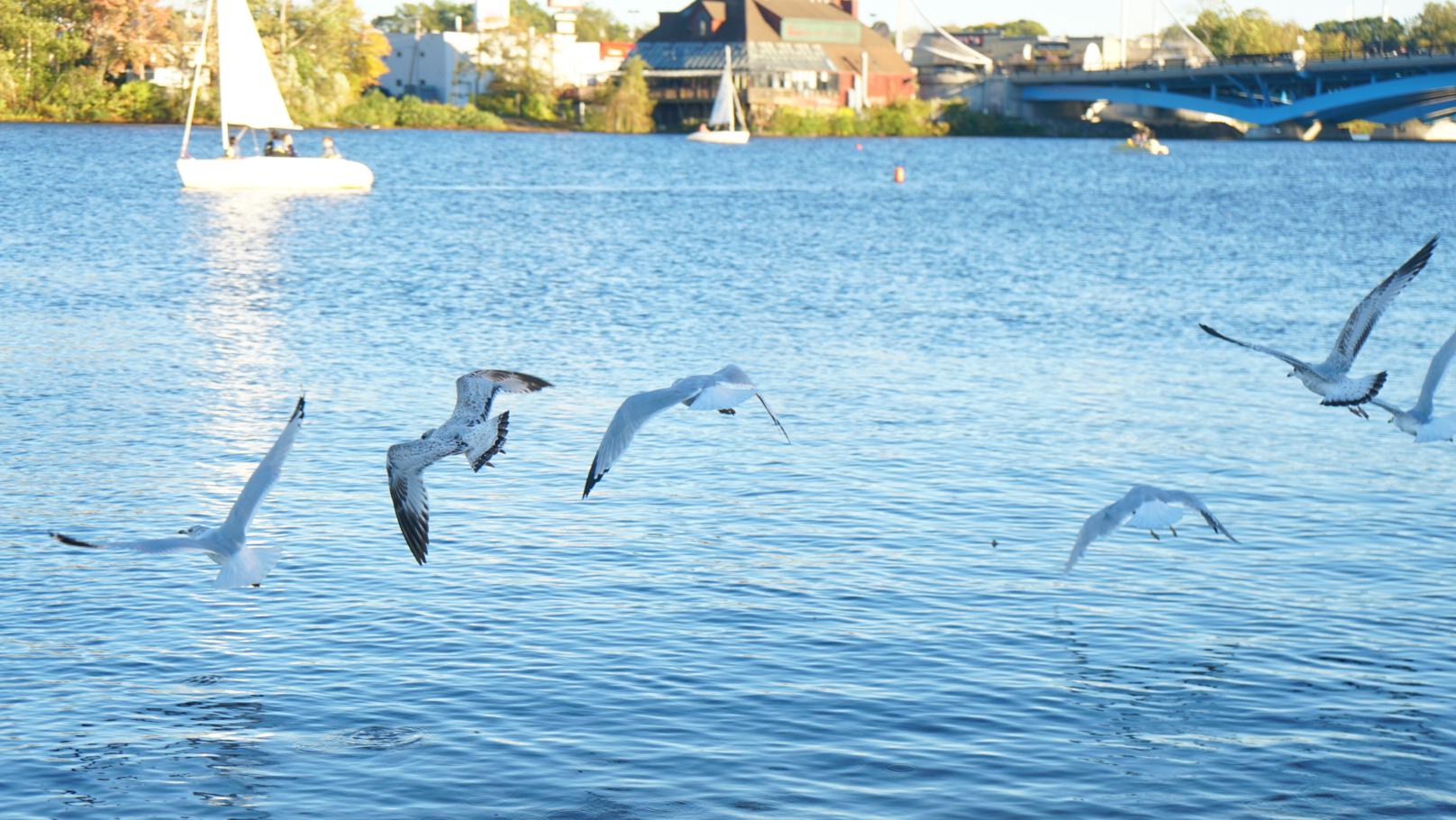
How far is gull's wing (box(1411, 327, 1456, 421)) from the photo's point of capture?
1686 centimetres

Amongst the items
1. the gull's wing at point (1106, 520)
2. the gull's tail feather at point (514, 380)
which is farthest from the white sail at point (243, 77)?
the gull's wing at point (1106, 520)

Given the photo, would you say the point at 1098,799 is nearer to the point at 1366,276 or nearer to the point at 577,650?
the point at 577,650

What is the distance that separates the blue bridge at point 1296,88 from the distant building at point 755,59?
2458 cm

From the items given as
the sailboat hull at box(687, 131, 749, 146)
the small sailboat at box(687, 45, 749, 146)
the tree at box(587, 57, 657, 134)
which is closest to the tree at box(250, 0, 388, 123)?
the tree at box(587, 57, 657, 134)

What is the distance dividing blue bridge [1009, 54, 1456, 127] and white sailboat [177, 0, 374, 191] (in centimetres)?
10239

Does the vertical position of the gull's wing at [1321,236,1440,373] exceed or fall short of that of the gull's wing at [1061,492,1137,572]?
it exceeds it

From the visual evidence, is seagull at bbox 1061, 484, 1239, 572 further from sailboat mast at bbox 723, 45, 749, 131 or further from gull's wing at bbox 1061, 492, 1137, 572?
sailboat mast at bbox 723, 45, 749, 131

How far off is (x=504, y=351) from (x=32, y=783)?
69.3 feet

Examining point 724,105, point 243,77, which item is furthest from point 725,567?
point 724,105

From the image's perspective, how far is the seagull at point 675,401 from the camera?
1471cm

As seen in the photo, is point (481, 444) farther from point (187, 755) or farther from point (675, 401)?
point (187, 755)

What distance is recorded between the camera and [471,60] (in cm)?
19025

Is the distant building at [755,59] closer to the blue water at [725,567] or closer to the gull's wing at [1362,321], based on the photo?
the blue water at [725,567]

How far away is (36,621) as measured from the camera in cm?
1692
